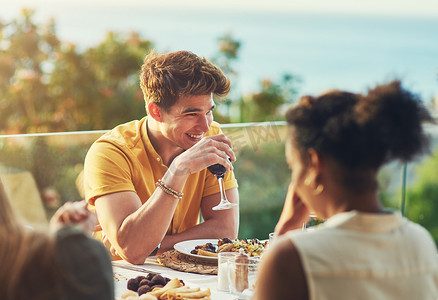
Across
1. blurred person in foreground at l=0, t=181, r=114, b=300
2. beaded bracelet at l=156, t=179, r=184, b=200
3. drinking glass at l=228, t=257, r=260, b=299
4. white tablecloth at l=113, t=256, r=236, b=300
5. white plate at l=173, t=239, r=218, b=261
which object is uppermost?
blurred person in foreground at l=0, t=181, r=114, b=300

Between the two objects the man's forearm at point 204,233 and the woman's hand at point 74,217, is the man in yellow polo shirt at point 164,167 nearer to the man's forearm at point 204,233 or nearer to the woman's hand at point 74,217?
the man's forearm at point 204,233

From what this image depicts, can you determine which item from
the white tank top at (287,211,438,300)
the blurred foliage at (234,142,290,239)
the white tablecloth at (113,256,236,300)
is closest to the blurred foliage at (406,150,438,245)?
the blurred foliage at (234,142,290,239)

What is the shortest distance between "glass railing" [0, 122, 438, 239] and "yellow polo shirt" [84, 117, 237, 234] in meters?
1.04

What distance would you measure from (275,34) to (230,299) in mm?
15750

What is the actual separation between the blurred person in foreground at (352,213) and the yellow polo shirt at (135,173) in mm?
1325

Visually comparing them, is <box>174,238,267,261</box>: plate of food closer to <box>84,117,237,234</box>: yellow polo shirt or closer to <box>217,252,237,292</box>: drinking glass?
<box>217,252,237,292</box>: drinking glass

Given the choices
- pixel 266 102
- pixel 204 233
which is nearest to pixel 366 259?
pixel 204 233

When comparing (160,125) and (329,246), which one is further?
(160,125)

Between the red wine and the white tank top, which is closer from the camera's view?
the white tank top

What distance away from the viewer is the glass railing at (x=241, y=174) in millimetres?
4441

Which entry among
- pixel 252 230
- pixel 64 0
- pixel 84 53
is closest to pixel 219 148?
pixel 252 230

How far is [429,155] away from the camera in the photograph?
1.35 m

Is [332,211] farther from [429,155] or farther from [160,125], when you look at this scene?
[160,125]

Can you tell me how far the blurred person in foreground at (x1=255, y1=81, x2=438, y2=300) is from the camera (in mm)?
1208
